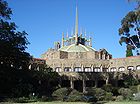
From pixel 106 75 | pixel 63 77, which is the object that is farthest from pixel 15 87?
pixel 106 75

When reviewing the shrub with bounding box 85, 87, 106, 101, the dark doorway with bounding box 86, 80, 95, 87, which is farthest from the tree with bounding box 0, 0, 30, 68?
the dark doorway with bounding box 86, 80, 95, 87

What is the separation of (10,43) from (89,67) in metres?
26.2

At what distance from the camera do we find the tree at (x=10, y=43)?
31.8m

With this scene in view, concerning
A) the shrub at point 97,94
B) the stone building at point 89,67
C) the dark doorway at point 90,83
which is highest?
the stone building at point 89,67

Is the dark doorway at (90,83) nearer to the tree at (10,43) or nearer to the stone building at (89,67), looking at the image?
the stone building at (89,67)

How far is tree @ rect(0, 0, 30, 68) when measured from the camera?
3179 cm

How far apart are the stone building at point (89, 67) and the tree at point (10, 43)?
13.2 meters

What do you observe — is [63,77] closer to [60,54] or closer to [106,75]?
[106,75]

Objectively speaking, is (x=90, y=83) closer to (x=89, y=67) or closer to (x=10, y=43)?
→ (x=89, y=67)

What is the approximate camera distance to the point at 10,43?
32.6 meters

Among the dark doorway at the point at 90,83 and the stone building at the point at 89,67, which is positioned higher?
the stone building at the point at 89,67

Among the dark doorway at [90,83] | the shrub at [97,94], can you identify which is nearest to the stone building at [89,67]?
the dark doorway at [90,83]

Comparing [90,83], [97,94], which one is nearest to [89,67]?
[90,83]

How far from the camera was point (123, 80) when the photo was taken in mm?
45906
